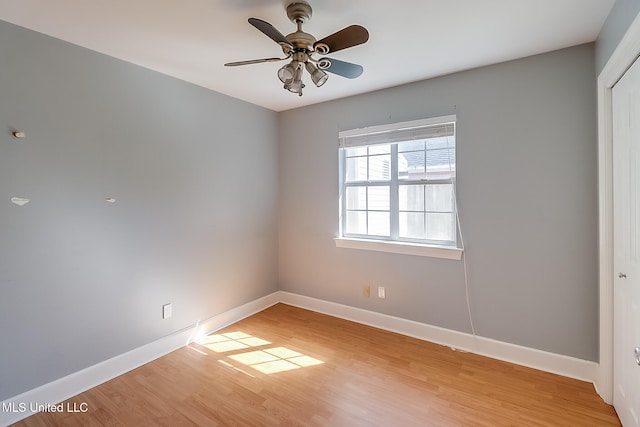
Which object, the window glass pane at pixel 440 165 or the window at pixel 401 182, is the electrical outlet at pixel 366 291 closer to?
the window at pixel 401 182

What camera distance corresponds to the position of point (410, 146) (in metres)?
2.89

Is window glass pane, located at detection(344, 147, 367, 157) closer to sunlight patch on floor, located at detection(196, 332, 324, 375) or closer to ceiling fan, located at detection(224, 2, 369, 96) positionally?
ceiling fan, located at detection(224, 2, 369, 96)

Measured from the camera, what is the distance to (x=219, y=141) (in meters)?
3.04

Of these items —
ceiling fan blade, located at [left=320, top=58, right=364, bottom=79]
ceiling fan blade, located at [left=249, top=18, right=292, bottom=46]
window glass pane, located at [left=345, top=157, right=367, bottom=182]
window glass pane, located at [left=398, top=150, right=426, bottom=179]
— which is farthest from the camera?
window glass pane, located at [left=345, top=157, right=367, bottom=182]

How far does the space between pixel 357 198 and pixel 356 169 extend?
33 cm

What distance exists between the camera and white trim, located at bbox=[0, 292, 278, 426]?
1.82m

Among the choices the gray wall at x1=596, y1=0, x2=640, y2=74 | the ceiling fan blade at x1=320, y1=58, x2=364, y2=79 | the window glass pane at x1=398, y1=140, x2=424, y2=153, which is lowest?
the window glass pane at x1=398, y1=140, x2=424, y2=153

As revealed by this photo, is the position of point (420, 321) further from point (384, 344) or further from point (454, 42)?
point (454, 42)

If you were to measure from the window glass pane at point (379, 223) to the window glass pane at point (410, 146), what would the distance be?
68 cm

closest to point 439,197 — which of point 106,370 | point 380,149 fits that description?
point 380,149

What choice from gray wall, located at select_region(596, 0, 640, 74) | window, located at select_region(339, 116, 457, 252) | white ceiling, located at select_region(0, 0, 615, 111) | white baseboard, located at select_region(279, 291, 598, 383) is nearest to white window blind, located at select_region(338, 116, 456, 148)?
window, located at select_region(339, 116, 457, 252)

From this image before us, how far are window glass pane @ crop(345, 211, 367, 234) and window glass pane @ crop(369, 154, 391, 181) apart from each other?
1.37ft

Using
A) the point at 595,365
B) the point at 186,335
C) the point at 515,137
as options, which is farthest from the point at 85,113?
the point at 595,365

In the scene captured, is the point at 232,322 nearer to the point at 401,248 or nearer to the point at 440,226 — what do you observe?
the point at 401,248
